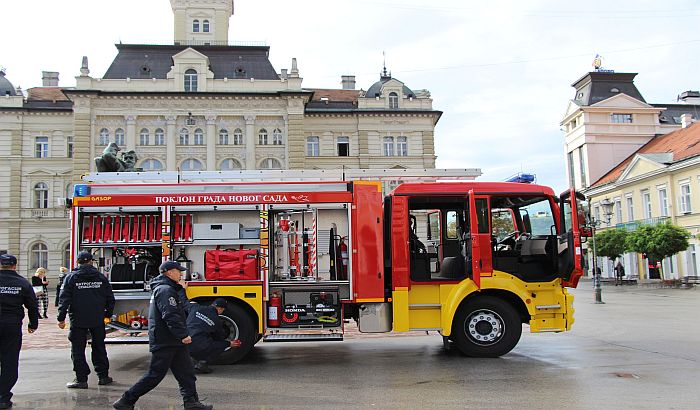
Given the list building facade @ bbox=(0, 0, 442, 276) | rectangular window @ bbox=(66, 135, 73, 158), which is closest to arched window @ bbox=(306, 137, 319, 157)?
building facade @ bbox=(0, 0, 442, 276)

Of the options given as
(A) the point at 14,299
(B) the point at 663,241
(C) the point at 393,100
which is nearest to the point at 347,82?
(C) the point at 393,100

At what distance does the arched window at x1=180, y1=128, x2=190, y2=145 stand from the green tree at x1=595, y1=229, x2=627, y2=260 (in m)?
32.2

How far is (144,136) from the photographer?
157 feet

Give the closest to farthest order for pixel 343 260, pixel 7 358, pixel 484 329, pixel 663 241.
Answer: pixel 7 358
pixel 484 329
pixel 343 260
pixel 663 241

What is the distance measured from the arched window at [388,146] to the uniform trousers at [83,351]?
4412cm

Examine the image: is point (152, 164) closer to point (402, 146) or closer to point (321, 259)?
point (402, 146)

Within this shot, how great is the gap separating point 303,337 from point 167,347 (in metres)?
3.21

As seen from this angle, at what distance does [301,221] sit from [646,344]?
7.16 m

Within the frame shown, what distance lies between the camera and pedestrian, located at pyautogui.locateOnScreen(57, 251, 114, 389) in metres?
8.01

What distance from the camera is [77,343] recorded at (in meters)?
8.03

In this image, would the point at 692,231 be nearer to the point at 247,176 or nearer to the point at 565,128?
the point at 565,128

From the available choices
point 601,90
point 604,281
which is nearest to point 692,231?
point 604,281

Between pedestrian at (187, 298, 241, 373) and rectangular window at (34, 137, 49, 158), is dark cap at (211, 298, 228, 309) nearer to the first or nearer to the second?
pedestrian at (187, 298, 241, 373)

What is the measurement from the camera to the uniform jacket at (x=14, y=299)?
706 cm
